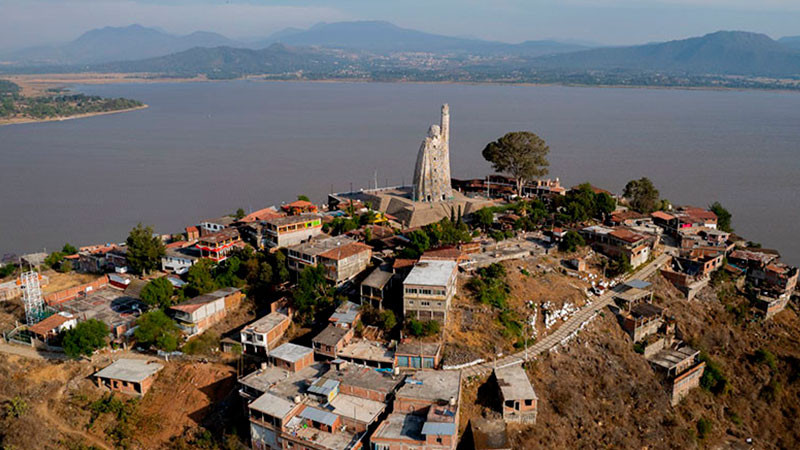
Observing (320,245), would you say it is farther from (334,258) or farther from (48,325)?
(48,325)

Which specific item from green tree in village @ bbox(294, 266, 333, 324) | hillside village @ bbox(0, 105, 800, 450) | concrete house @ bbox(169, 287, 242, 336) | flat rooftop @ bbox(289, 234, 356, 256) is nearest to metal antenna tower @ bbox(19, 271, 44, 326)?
hillside village @ bbox(0, 105, 800, 450)

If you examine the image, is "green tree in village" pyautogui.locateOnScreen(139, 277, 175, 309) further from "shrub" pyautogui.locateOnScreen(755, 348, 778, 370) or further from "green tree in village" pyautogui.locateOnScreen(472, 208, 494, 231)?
"shrub" pyautogui.locateOnScreen(755, 348, 778, 370)

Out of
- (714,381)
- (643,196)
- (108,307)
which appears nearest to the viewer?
(714,381)

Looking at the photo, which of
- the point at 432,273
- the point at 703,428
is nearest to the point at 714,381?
the point at 703,428

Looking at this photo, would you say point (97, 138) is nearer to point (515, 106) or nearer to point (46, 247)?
point (46, 247)

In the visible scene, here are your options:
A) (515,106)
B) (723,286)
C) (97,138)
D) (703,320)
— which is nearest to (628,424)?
(703,320)

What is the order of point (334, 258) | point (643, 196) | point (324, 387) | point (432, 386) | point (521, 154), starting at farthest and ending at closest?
point (521, 154) → point (643, 196) → point (334, 258) → point (432, 386) → point (324, 387)
